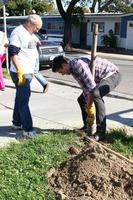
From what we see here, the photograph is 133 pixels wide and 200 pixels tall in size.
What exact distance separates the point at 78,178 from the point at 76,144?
1365 millimetres

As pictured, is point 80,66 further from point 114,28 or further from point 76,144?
→ point 114,28

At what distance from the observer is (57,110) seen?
852cm

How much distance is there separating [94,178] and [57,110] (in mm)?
4050

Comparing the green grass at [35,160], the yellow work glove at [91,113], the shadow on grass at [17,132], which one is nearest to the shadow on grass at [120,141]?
the green grass at [35,160]

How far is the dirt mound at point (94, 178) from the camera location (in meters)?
4.39

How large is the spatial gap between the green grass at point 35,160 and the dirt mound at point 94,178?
17 cm

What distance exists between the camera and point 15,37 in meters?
6.13

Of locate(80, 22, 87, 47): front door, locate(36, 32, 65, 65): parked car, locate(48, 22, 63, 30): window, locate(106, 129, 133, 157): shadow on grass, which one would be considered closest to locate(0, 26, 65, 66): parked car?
locate(36, 32, 65, 65): parked car

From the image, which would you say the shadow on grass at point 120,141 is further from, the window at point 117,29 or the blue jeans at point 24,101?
the window at point 117,29

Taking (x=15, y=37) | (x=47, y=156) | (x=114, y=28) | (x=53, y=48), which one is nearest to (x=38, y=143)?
(x=47, y=156)

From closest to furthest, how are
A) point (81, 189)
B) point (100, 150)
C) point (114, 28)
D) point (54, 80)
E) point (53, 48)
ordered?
point (81, 189) → point (100, 150) → point (54, 80) → point (53, 48) → point (114, 28)

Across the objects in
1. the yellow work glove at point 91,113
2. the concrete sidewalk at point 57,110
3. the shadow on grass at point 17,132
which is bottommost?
the concrete sidewalk at point 57,110

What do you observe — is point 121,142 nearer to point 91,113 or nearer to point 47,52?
point 91,113

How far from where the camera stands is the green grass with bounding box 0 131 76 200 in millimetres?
4473
